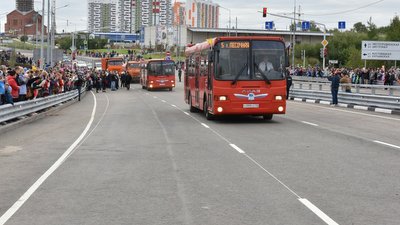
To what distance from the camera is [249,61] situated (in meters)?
21.3

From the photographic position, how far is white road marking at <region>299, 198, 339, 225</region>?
7.04 metres

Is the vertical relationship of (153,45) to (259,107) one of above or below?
above

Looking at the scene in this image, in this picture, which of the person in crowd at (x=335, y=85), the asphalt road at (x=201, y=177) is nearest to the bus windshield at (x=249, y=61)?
the asphalt road at (x=201, y=177)

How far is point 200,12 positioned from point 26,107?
490ft

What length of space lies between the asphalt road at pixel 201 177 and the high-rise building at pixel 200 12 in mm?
153034

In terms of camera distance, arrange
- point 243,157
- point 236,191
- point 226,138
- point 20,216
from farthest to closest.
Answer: point 226,138 → point 243,157 → point 236,191 → point 20,216

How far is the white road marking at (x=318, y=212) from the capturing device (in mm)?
7043

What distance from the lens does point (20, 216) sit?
24.0ft

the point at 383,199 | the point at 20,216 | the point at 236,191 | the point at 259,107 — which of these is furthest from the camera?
the point at 259,107

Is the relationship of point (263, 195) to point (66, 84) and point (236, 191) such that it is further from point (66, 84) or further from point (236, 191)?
point (66, 84)

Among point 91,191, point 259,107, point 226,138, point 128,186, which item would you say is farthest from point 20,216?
point 259,107

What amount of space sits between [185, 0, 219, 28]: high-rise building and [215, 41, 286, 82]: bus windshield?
485ft

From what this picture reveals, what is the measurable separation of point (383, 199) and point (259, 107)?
13048mm

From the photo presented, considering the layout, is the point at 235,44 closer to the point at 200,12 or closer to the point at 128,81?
the point at 128,81
